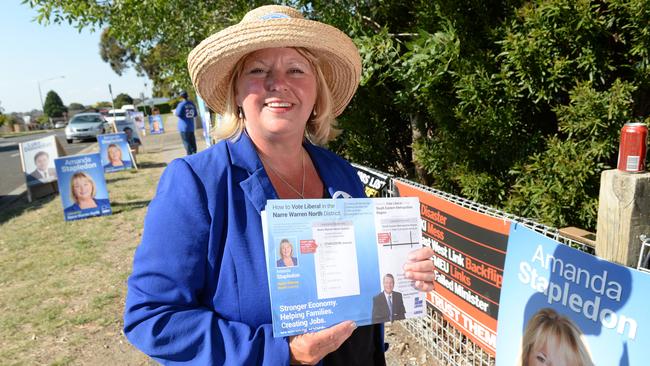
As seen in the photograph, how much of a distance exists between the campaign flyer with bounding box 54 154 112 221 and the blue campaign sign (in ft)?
24.8

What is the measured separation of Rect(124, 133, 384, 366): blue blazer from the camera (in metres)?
1.33

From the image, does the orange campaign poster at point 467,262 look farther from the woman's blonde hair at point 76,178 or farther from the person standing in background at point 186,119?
the person standing in background at point 186,119

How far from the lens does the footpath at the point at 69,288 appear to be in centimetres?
390

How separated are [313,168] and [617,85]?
1.69 metres

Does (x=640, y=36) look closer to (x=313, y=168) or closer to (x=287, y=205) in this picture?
(x=313, y=168)

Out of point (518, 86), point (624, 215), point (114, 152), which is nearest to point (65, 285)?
point (518, 86)

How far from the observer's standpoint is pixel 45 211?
8.97 metres

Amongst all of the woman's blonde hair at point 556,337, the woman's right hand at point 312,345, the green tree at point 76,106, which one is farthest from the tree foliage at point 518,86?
A: the green tree at point 76,106

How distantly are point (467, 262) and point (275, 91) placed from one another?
1711 millimetres

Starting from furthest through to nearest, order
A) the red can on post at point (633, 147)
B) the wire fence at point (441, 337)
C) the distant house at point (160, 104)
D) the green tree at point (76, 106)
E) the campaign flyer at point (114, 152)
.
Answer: the green tree at point (76, 106), the distant house at point (160, 104), the campaign flyer at point (114, 152), the wire fence at point (441, 337), the red can on post at point (633, 147)

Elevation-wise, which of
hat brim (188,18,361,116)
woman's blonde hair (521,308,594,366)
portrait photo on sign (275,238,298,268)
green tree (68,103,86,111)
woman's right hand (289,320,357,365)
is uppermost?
green tree (68,103,86,111)

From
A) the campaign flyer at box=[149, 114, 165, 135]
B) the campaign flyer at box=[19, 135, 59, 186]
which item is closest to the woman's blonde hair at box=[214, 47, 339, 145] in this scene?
the campaign flyer at box=[19, 135, 59, 186]

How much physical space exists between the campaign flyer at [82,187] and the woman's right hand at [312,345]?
25.2ft

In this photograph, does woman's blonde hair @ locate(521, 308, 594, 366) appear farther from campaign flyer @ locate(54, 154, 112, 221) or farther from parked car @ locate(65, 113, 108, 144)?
parked car @ locate(65, 113, 108, 144)
